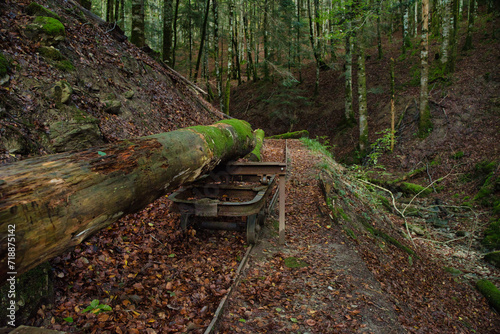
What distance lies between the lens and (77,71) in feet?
22.5

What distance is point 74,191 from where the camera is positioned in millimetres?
2049

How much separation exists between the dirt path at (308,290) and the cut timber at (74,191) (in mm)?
1781

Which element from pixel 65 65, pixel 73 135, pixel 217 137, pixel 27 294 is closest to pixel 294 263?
pixel 217 137

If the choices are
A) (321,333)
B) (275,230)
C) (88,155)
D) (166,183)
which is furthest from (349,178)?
(88,155)

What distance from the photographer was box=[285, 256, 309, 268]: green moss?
4721mm

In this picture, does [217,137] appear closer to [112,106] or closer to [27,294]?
[27,294]

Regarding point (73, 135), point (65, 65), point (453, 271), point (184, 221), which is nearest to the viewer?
point (184, 221)

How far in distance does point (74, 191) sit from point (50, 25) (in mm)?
6584

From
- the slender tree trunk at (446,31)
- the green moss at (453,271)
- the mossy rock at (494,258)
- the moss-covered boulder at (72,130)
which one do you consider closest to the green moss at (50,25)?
the moss-covered boulder at (72,130)

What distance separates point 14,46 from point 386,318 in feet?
26.1

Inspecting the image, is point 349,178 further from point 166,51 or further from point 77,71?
point 166,51

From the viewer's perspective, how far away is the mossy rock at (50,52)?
6.18 meters

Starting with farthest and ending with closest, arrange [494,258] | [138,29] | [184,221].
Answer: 1. [138,29]
2. [494,258]
3. [184,221]

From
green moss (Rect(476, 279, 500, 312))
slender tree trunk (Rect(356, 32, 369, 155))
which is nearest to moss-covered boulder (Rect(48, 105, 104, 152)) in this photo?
green moss (Rect(476, 279, 500, 312))
